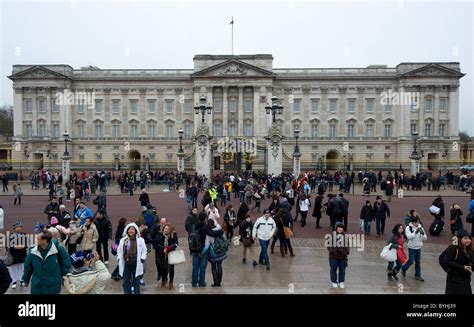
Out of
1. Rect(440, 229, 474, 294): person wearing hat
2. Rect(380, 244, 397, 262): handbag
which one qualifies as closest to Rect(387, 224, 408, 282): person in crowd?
Rect(380, 244, 397, 262): handbag

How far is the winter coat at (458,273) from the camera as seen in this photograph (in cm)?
673

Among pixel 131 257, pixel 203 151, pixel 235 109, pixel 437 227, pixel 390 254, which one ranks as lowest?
pixel 437 227

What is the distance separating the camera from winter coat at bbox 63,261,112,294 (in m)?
6.86

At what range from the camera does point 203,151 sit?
3572 centimetres

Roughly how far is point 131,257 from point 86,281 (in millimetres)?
1321

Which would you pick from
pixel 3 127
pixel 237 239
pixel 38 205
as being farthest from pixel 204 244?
pixel 3 127

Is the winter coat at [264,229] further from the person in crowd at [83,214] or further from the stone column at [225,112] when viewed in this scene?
the stone column at [225,112]

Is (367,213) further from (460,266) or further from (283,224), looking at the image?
(460,266)

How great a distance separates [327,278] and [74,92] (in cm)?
6531

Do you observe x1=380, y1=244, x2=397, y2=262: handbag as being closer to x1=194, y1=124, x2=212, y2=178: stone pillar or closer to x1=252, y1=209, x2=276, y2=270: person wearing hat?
x1=252, y1=209, x2=276, y2=270: person wearing hat

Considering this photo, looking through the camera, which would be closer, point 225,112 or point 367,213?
point 367,213

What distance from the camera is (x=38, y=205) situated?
24031 mm

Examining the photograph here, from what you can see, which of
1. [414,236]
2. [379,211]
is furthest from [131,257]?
[379,211]
